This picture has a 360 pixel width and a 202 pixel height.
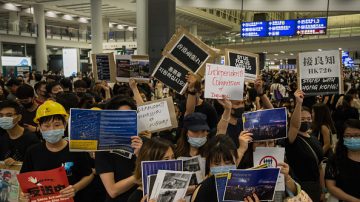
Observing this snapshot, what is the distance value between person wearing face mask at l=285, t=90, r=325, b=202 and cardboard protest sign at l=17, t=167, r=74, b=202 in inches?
92.9

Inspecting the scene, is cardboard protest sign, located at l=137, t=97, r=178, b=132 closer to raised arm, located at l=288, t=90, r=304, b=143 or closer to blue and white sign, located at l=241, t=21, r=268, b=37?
raised arm, located at l=288, t=90, r=304, b=143

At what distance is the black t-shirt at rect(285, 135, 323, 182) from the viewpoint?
4012mm

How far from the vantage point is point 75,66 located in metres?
19.9

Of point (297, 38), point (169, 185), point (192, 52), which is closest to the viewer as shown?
point (169, 185)

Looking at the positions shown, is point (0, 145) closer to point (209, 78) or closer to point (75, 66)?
point (209, 78)

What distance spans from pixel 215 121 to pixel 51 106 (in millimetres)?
2586

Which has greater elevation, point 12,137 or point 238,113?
point 238,113

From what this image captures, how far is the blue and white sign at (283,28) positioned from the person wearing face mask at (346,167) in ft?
58.2

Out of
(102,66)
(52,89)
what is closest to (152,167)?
(52,89)

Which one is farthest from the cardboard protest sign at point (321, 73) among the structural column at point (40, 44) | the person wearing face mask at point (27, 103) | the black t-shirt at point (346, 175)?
the structural column at point (40, 44)

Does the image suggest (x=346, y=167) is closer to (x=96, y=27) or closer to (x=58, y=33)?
(x=96, y=27)

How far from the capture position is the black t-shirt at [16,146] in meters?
3.77

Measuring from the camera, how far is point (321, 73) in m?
4.44

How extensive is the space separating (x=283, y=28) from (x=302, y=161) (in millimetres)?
17714
